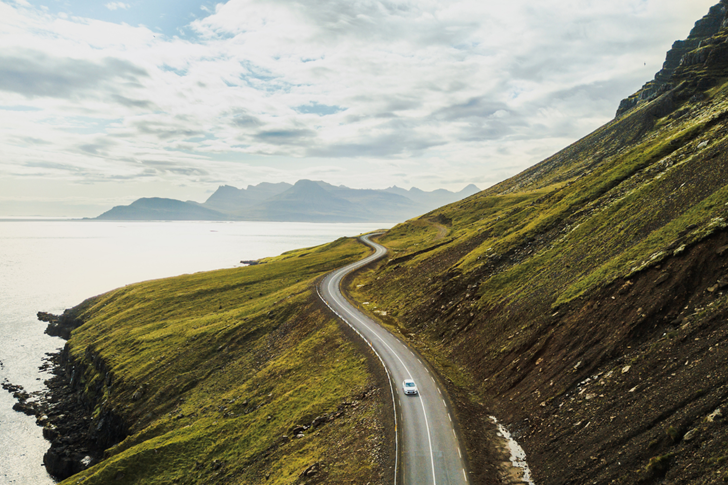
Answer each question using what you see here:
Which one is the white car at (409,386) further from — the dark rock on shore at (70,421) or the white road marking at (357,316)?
the dark rock on shore at (70,421)

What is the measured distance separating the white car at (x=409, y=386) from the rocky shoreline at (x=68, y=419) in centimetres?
4495

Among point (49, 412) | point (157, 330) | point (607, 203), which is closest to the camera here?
point (607, 203)

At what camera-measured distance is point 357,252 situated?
412 feet

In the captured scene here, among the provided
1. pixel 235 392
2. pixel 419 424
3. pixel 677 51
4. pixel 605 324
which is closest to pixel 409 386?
pixel 419 424

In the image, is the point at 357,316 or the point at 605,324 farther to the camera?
the point at 357,316

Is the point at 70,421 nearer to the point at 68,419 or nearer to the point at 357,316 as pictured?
the point at 68,419

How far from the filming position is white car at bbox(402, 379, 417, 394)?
36.6 m

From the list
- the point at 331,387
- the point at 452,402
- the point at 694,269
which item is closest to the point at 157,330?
the point at 331,387

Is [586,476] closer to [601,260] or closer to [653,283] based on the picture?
[653,283]

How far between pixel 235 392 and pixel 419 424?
3304 centimetres

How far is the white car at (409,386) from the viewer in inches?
1439

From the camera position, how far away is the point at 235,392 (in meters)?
53.2

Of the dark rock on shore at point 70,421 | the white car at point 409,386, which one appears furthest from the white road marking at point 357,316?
the dark rock on shore at point 70,421

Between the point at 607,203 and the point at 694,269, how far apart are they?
29.4 m
